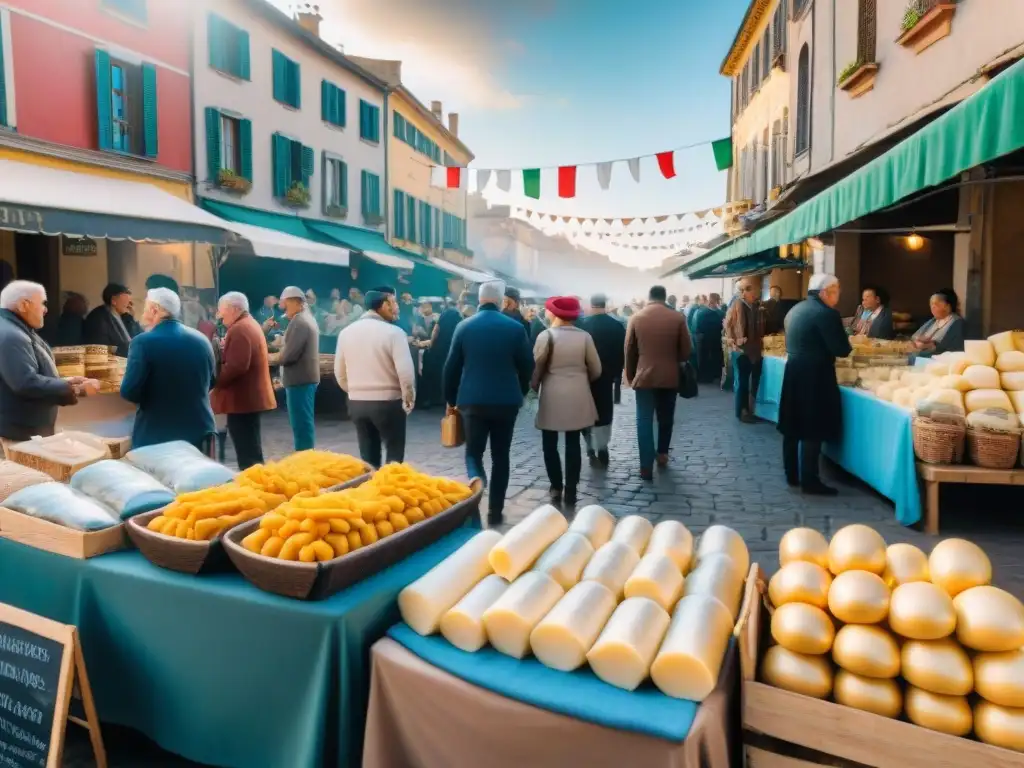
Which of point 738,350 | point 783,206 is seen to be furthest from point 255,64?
point 738,350

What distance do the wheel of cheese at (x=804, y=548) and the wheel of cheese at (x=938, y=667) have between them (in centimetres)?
44

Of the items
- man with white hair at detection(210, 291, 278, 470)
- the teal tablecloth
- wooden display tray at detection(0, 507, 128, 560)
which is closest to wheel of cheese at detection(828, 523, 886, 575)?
the teal tablecloth

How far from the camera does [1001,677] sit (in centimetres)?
192

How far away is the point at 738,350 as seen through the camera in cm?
1102

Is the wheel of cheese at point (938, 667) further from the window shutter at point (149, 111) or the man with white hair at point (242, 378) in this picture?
the window shutter at point (149, 111)

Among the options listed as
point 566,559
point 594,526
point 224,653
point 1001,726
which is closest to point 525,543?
point 566,559

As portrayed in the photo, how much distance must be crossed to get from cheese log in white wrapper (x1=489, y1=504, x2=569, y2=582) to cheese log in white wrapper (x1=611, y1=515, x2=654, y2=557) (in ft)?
0.71

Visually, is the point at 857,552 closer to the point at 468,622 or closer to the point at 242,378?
the point at 468,622

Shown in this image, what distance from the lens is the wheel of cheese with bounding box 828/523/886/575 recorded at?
2.35 meters

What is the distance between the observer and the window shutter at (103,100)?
13.2 metres

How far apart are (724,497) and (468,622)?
4.94m

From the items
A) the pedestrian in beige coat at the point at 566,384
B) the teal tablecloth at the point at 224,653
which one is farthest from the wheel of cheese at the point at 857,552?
the pedestrian in beige coat at the point at 566,384

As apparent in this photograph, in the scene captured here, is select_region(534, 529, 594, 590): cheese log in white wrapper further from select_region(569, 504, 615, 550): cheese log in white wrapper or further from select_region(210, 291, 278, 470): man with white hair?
select_region(210, 291, 278, 470): man with white hair

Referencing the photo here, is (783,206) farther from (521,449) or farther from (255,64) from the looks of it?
(255,64)
